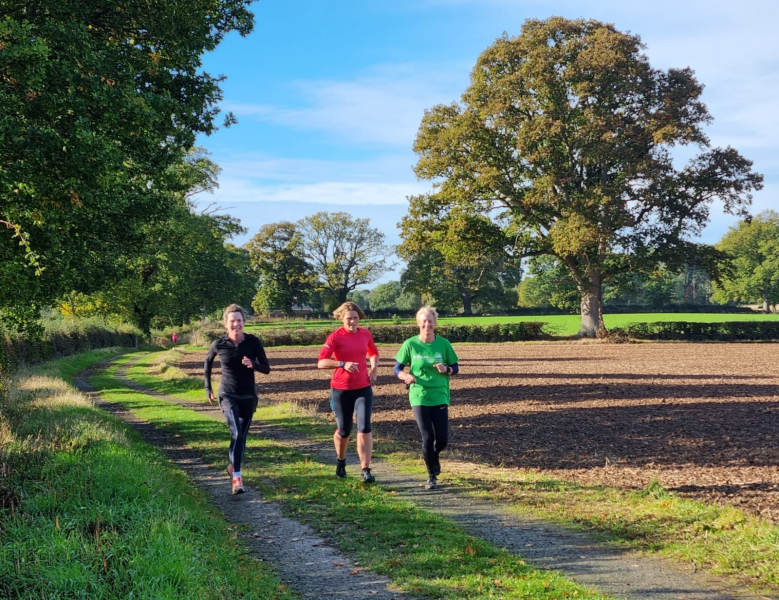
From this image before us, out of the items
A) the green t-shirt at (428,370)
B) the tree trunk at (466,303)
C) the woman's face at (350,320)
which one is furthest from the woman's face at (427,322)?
the tree trunk at (466,303)

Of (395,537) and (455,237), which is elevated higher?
(455,237)

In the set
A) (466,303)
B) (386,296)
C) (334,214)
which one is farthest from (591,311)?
(386,296)

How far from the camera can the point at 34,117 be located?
9.49 metres

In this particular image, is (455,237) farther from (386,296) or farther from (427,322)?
(386,296)

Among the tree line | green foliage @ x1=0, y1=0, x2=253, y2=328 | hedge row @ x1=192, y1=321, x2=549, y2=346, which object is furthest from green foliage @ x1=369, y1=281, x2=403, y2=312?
green foliage @ x1=0, y1=0, x2=253, y2=328

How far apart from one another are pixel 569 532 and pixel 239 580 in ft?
9.95

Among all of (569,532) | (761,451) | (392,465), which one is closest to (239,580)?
(569,532)

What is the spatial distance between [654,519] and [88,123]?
8832 millimetres

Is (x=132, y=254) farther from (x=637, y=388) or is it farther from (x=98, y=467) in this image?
(x=637, y=388)

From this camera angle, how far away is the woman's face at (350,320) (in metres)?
7.91

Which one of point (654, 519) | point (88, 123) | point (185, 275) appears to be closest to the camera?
point (654, 519)

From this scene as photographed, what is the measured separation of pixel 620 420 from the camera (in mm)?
12570

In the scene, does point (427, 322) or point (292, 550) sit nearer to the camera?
point (292, 550)

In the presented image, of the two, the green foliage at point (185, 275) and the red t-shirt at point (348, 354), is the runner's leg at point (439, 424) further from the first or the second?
the green foliage at point (185, 275)
